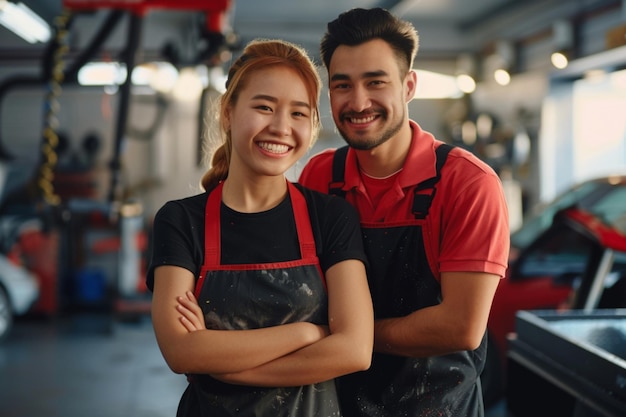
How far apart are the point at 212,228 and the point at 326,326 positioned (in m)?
0.33

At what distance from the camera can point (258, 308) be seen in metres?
1.52

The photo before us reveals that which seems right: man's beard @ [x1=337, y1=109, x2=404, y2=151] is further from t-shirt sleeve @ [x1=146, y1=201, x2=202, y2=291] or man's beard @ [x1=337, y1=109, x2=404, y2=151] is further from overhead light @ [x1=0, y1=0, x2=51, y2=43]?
overhead light @ [x1=0, y1=0, x2=51, y2=43]

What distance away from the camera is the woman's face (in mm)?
1572

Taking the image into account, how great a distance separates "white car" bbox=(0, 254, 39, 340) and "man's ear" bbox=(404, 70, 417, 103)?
616 cm

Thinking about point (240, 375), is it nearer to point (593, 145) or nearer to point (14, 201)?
point (593, 145)

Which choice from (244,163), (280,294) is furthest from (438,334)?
(244,163)

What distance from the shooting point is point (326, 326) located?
1.56m

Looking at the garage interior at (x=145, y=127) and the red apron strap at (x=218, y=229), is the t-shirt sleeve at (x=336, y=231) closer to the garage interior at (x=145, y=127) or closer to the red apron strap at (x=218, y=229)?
the red apron strap at (x=218, y=229)

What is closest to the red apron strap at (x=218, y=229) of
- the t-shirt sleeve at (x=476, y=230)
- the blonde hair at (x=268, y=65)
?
the blonde hair at (x=268, y=65)

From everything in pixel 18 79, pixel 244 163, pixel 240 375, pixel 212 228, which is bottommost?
pixel 240 375

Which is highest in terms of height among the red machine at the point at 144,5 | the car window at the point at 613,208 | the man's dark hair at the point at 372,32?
the red machine at the point at 144,5

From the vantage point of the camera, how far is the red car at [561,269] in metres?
3.37

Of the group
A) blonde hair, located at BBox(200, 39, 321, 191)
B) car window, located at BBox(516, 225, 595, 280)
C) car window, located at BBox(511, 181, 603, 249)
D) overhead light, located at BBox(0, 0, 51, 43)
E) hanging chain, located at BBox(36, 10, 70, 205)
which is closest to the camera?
blonde hair, located at BBox(200, 39, 321, 191)

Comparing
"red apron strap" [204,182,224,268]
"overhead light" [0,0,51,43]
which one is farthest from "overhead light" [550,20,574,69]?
"red apron strap" [204,182,224,268]
